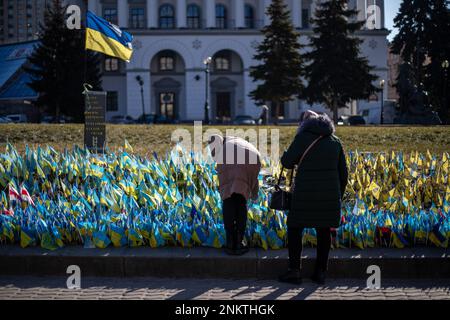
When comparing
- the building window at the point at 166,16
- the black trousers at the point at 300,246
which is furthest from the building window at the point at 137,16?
the black trousers at the point at 300,246

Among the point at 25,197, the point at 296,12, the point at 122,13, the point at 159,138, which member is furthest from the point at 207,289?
the point at 296,12

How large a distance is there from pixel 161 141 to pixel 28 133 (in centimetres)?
421

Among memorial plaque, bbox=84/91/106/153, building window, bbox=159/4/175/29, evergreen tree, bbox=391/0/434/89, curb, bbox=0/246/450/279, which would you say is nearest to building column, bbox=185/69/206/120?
building window, bbox=159/4/175/29

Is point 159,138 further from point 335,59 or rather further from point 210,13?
point 210,13

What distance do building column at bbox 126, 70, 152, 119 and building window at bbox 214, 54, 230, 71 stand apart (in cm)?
803

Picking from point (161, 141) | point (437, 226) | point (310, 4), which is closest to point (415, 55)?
point (310, 4)

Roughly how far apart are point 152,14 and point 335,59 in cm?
2667

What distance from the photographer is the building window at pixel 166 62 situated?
5994 centimetres

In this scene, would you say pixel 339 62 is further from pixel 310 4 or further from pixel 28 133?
pixel 28 133

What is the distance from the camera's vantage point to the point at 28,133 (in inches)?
632

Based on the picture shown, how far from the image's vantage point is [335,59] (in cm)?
4147

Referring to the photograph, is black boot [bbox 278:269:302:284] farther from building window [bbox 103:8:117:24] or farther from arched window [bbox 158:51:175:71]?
building window [bbox 103:8:117:24]
